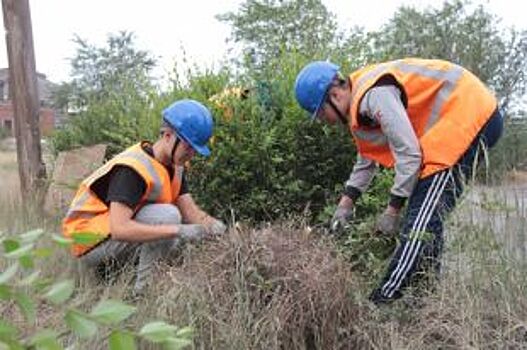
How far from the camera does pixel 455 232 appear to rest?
3398mm

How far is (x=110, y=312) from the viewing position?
0.95m

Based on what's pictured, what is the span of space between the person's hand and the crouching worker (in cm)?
81

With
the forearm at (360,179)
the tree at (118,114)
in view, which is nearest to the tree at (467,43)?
the tree at (118,114)

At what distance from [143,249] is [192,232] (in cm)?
32

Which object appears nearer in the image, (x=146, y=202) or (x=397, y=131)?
(x=397, y=131)

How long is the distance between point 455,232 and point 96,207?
1963 millimetres

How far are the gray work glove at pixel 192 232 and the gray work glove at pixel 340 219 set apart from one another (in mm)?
670

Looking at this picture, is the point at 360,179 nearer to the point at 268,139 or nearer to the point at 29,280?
the point at 268,139

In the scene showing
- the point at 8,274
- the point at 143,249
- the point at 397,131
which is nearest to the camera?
the point at 8,274

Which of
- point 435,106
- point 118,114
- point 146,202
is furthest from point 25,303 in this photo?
point 118,114

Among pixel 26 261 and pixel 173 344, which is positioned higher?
pixel 26 261

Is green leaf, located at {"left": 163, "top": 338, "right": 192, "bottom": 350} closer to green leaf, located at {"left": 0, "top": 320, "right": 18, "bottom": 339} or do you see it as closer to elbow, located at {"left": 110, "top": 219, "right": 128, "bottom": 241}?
green leaf, located at {"left": 0, "top": 320, "right": 18, "bottom": 339}

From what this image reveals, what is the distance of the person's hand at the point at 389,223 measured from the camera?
392 centimetres

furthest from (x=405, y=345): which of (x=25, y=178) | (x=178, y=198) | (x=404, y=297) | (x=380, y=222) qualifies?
(x=25, y=178)
